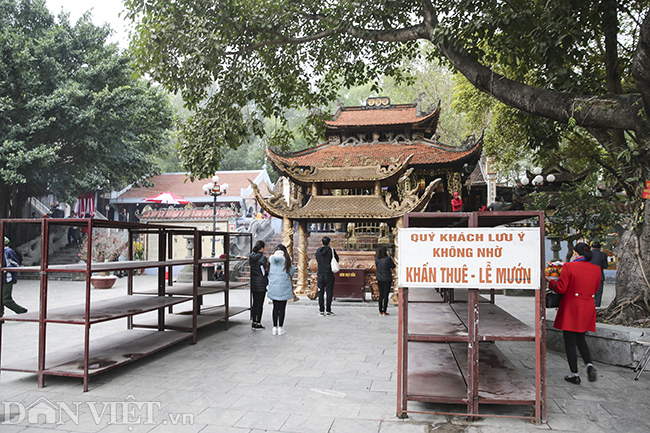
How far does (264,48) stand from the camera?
1063 cm

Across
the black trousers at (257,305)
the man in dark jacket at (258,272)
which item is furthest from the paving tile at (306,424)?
the black trousers at (257,305)

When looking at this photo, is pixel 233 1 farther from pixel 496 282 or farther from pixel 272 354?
pixel 496 282

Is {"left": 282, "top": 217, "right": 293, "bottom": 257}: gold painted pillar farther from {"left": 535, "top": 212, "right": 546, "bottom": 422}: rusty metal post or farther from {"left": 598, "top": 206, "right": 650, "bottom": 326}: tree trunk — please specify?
{"left": 535, "top": 212, "right": 546, "bottom": 422}: rusty metal post

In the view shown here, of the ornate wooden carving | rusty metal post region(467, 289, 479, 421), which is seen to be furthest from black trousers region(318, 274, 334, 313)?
rusty metal post region(467, 289, 479, 421)

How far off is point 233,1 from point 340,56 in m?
3.18

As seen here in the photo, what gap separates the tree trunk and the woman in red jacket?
6.70 feet

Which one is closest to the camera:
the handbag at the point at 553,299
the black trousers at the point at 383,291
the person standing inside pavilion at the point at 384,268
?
the handbag at the point at 553,299

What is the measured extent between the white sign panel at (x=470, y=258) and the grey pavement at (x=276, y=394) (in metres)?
1.39

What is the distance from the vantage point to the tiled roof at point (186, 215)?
72.3 ft

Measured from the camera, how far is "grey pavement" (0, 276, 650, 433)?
405 centimetres

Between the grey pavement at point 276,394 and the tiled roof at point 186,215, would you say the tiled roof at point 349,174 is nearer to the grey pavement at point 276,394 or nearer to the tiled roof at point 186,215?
the grey pavement at point 276,394

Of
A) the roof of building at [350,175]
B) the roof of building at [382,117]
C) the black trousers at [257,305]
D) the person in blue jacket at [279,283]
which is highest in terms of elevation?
the roof of building at [382,117]

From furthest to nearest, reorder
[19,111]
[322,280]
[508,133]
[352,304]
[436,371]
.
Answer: [19,111]
[508,133]
[352,304]
[322,280]
[436,371]

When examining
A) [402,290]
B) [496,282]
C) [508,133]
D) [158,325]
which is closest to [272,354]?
[158,325]
